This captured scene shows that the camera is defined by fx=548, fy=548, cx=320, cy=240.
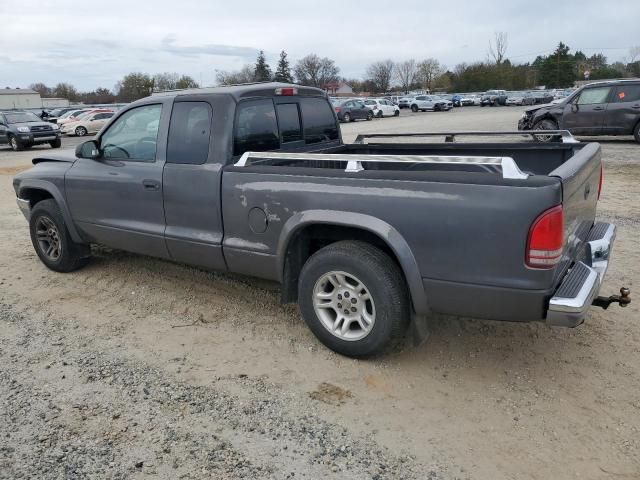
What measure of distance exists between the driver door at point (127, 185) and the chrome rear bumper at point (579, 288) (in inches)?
122

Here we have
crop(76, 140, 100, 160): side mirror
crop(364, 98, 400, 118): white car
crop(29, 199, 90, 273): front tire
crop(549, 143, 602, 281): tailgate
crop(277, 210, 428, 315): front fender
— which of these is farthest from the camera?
crop(364, 98, 400, 118): white car

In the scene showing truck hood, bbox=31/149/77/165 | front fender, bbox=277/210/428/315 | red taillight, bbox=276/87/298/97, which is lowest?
front fender, bbox=277/210/428/315

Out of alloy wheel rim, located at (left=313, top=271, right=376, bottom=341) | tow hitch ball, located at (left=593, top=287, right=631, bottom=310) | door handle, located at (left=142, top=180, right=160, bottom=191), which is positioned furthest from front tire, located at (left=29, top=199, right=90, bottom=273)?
tow hitch ball, located at (left=593, top=287, right=631, bottom=310)

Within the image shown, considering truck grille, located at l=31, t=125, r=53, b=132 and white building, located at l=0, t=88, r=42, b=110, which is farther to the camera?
white building, located at l=0, t=88, r=42, b=110

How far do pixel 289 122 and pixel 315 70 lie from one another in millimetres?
92299

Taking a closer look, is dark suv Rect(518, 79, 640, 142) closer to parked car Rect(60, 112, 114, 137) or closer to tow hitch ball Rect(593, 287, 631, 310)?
tow hitch ball Rect(593, 287, 631, 310)

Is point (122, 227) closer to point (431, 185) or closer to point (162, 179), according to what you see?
point (162, 179)

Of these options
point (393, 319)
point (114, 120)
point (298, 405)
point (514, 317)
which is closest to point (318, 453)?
point (298, 405)

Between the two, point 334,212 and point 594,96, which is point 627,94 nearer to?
point 594,96

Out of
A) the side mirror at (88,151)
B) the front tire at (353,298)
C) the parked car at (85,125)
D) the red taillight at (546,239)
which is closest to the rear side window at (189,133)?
the side mirror at (88,151)

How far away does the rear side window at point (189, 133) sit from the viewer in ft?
14.1

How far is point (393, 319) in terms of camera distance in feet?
11.5

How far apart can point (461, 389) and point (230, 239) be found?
Answer: 197 centimetres

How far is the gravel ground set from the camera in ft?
9.31
